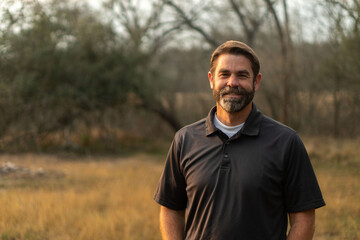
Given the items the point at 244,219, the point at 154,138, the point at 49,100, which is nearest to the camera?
the point at 244,219

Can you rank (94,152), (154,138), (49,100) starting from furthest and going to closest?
(154,138) < (94,152) < (49,100)

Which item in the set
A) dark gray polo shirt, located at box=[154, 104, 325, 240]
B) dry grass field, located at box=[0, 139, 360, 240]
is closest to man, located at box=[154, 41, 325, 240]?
dark gray polo shirt, located at box=[154, 104, 325, 240]

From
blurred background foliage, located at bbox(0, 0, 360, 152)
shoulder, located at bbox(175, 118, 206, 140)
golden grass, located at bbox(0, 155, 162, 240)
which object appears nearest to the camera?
shoulder, located at bbox(175, 118, 206, 140)

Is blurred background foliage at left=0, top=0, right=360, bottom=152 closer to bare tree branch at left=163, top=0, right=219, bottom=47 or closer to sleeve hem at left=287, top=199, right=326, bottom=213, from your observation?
bare tree branch at left=163, top=0, right=219, bottom=47

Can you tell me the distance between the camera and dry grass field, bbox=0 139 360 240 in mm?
5629

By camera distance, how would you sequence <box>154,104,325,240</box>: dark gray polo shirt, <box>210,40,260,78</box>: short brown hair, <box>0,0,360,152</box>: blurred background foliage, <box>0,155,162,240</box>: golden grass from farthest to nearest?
<box>0,0,360,152</box>: blurred background foliage, <box>0,155,162,240</box>: golden grass, <box>210,40,260,78</box>: short brown hair, <box>154,104,325,240</box>: dark gray polo shirt

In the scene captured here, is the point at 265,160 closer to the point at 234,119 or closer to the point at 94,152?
the point at 234,119

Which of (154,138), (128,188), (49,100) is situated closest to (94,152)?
(49,100)

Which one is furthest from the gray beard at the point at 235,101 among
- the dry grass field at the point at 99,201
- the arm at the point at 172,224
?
the dry grass field at the point at 99,201

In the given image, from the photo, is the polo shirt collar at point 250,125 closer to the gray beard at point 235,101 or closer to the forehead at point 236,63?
the gray beard at point 235,101

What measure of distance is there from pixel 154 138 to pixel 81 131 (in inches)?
177

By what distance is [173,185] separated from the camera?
2.37m

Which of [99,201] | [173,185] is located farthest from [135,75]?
[173,185]

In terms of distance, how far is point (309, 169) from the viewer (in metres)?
2.06
